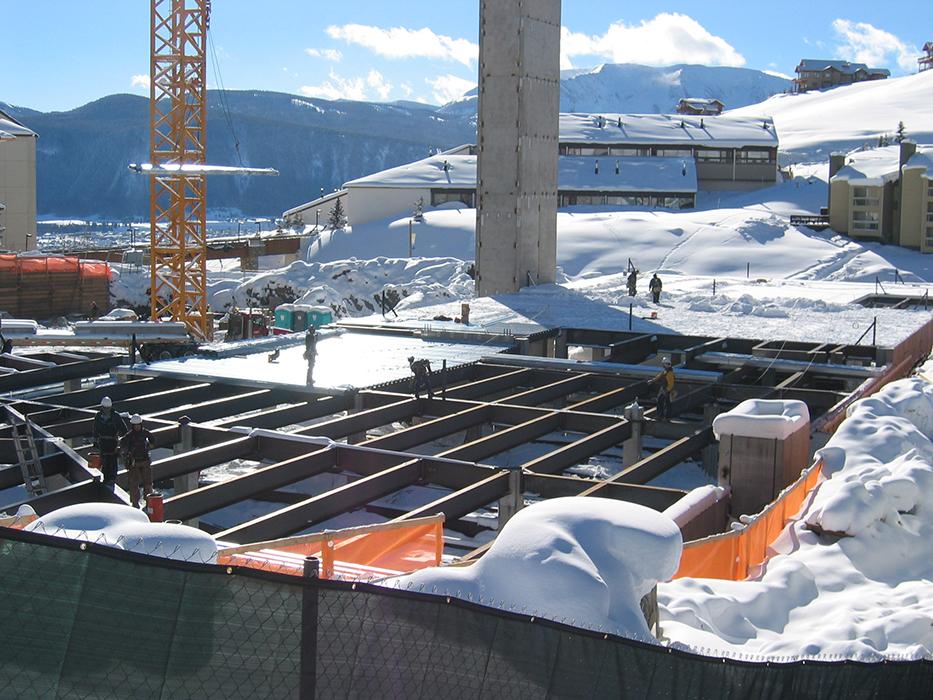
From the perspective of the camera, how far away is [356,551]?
32.3 feet

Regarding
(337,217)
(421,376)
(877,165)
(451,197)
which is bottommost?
(421,376)

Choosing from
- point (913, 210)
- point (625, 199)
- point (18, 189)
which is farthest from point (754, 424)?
point (18, 189)

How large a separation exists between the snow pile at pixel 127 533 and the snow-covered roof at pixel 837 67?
187 metres

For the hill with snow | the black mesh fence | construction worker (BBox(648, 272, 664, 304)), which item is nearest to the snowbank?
the black mesh fence

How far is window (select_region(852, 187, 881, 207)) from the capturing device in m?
64.7

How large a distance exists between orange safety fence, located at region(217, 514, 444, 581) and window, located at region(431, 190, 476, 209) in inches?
2667

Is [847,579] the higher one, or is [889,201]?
[889,201]

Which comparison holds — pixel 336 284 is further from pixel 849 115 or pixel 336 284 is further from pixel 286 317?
pixel 849 115

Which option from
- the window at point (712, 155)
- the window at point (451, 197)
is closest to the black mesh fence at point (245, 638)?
the window at point (451, 197)

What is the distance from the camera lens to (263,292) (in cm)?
6297

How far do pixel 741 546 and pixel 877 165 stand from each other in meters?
62.6

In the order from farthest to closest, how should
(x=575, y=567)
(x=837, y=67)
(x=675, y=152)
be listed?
1. (x=837, y=67)
2. (x=675, y=152)
3. (x=575, y=567)

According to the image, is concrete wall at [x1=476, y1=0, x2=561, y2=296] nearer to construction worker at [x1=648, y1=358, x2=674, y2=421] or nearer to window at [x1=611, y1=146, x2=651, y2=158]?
construction worker at [x1=648, y1=358, x2=674, y2=421]

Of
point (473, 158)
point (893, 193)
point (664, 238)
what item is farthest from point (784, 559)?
point (473, 158)
